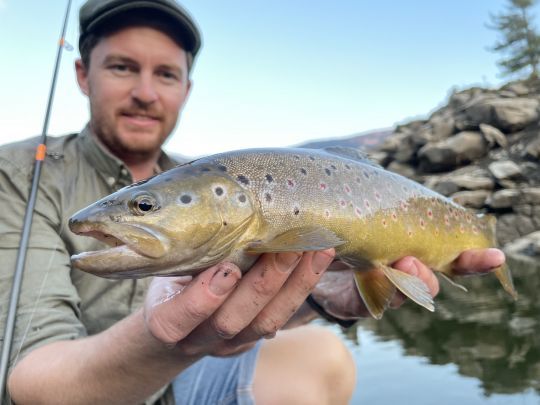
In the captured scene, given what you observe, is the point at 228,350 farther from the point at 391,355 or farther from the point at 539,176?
the point at 539,176

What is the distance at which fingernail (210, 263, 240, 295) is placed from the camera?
1352 mm

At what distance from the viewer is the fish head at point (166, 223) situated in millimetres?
1260

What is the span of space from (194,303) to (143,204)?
1.00 ft

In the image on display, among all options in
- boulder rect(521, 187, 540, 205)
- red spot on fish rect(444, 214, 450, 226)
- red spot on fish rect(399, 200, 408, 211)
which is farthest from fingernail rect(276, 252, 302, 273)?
boulder rect(521, 187, 540, 205)

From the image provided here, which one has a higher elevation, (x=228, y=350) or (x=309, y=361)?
(x=228, y=350)

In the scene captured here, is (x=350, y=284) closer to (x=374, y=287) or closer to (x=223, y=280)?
(x=374, y=287)

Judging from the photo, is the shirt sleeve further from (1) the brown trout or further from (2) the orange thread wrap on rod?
(1) the brown trout

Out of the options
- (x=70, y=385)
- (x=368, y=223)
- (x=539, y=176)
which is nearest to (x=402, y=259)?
(x=368, y=223)

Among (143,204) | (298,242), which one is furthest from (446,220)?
(143,204)

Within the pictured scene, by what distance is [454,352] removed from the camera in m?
3.56

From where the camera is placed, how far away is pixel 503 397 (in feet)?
9.02

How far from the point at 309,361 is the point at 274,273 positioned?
92cm

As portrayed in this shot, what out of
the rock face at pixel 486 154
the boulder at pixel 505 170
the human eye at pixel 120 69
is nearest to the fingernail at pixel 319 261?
the human eye at pixel 120 69

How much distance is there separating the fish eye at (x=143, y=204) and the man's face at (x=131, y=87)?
1495 millimetres
